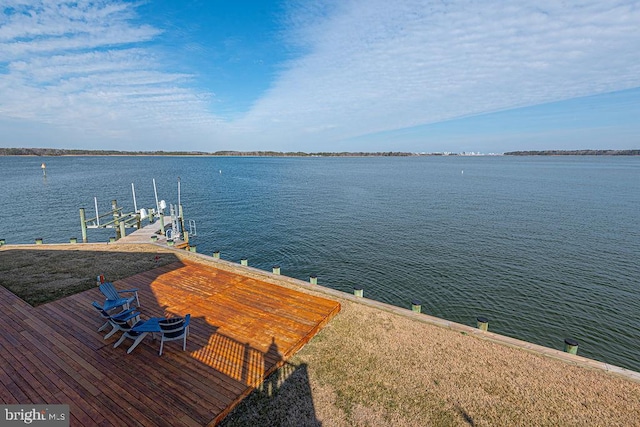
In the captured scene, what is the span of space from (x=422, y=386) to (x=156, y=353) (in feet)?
20.3

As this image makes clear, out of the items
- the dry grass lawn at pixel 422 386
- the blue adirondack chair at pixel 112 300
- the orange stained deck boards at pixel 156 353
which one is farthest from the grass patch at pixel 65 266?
the blue adirondack chair at pixel 112 300

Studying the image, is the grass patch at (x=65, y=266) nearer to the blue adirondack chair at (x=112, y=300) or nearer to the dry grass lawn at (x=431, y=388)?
the blue adirondack chair at (x=112, y=300)

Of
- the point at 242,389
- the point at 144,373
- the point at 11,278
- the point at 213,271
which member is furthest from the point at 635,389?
the point at 11,278

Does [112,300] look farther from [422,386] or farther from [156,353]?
[422,386]

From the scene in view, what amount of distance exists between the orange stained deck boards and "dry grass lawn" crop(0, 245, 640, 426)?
54 centimetres

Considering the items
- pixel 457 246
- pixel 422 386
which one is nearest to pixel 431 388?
pixel 422 386

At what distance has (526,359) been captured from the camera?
774 centimetres

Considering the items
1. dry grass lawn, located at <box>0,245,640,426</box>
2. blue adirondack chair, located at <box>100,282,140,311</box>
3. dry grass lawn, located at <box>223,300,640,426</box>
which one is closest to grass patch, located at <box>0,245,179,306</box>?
dry grass lawn, located at <box>0,245,640,426</box>

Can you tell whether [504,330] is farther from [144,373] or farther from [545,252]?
[144,373]

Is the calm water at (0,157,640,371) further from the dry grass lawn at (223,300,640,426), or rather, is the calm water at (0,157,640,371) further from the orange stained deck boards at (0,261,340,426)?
the orange stained deck boards at (0,261,340,426)

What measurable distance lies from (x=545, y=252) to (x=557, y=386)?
17.4 m

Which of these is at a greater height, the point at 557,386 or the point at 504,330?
the point at 557,386

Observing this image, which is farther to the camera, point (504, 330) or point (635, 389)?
point (504, 330)

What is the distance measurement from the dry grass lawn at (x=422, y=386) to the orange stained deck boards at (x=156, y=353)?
54 cm
